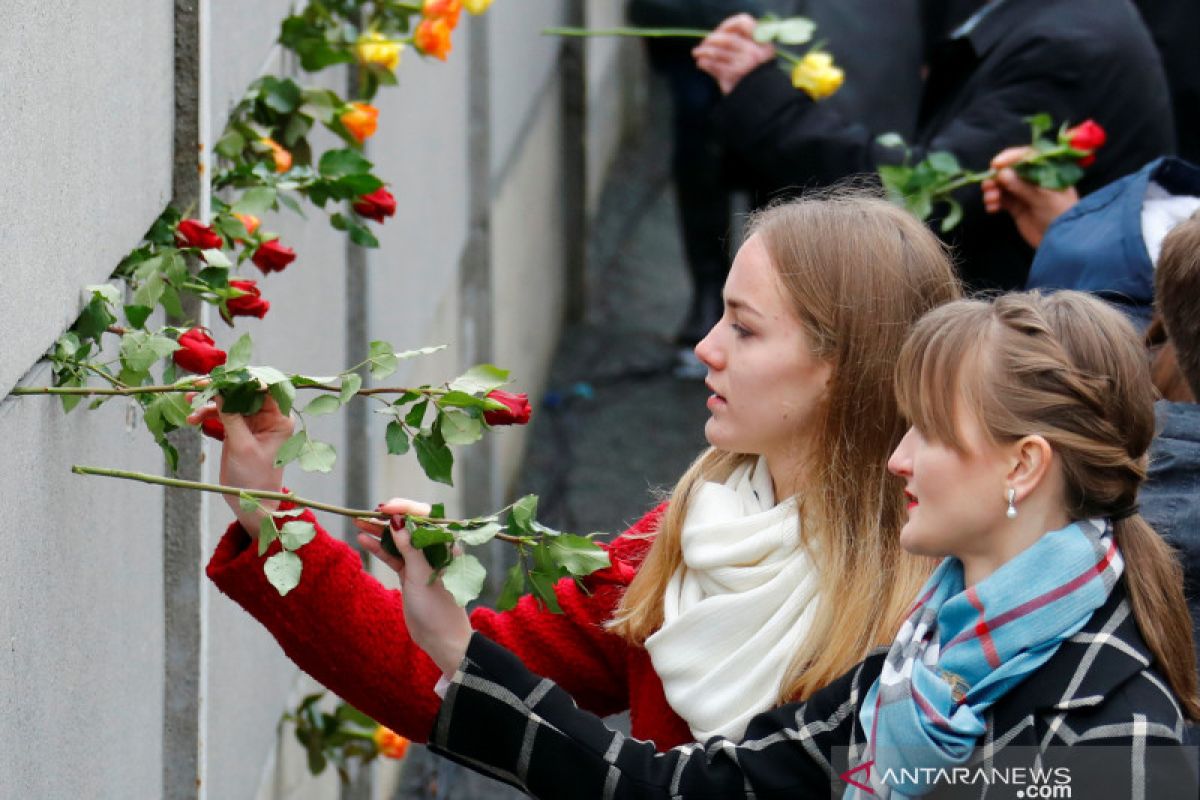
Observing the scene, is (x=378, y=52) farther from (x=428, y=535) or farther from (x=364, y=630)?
(x=428, y=535)

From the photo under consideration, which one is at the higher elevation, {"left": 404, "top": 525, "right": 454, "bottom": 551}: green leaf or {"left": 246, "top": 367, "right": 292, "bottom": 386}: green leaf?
{"left": 246, "top": 367, "right": 292, "bottom": 386}: green leaf

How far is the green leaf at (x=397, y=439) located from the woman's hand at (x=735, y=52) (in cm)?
241

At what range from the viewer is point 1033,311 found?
6.11 ft

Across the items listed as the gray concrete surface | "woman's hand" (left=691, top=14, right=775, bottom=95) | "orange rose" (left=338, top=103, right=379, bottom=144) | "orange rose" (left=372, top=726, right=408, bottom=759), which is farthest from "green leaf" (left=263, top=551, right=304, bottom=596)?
the gray concrete surface

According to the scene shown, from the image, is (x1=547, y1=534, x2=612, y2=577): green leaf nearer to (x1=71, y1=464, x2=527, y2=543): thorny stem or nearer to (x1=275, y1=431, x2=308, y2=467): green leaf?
(x1=71, y1=464, x2=527, y2=543): thorny stem

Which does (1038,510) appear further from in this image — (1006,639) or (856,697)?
(856,697)

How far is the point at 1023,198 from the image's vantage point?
374cm

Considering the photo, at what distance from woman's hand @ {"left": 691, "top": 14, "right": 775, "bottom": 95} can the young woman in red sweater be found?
190 cm

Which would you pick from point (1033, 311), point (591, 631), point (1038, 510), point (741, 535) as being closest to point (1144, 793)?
point (1038, 510)

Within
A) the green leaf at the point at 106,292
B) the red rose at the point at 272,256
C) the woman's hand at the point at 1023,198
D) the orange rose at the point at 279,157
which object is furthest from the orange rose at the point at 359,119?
the woman's hand at the point at 1023,198

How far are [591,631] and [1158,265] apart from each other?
2.79 feet

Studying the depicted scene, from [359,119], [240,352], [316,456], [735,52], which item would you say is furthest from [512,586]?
[735,52]

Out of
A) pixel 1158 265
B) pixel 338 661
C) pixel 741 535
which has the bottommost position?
pixel 338 661

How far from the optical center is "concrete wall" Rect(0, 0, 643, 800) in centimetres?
176
